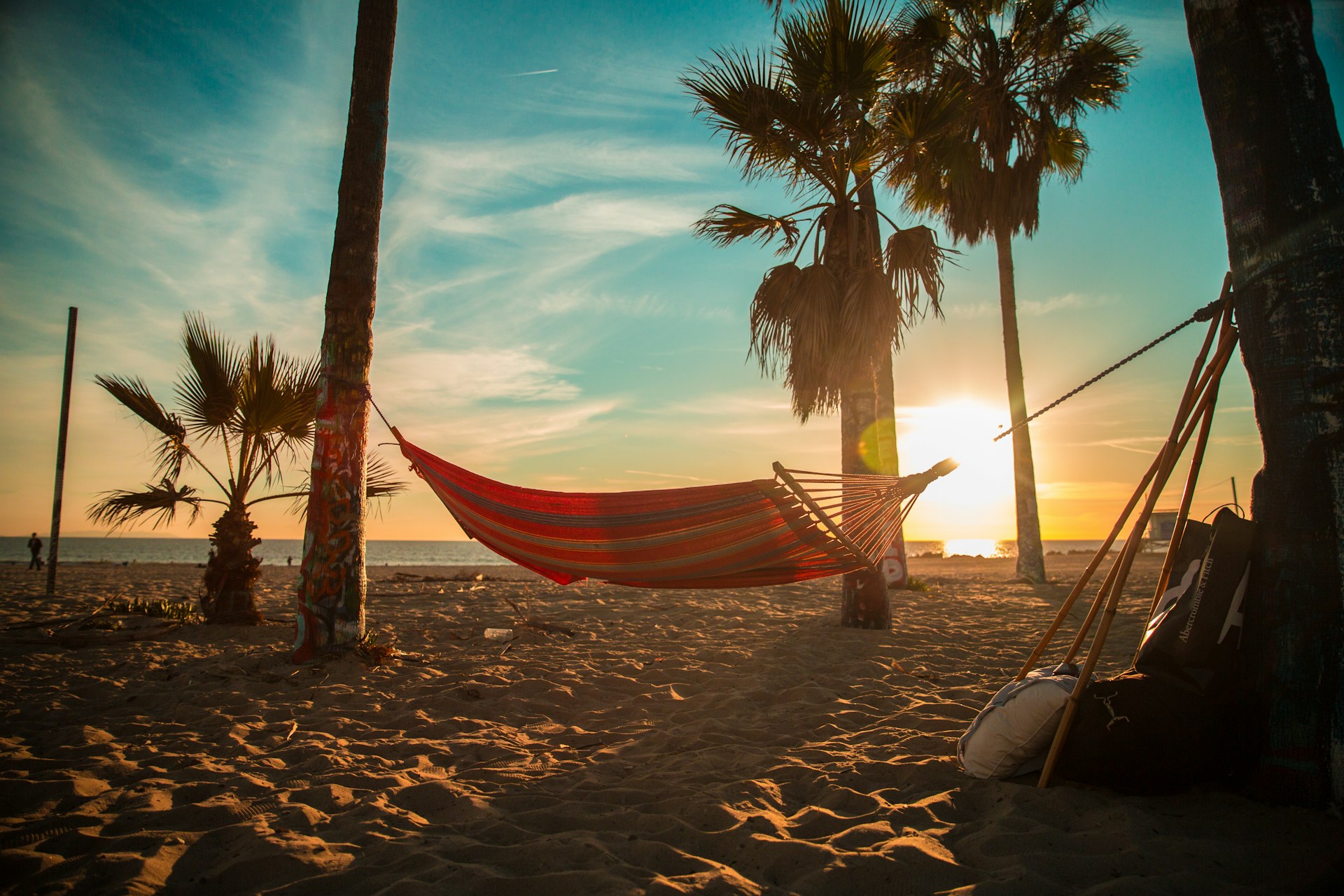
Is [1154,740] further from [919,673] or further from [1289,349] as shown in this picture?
[919,673]

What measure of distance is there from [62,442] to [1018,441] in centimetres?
1171

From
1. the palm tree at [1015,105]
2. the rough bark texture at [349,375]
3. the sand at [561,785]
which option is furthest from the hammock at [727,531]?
the palm tree at [1015,105]

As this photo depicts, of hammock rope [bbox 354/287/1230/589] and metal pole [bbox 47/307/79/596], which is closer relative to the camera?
hammock rope [bbox 354/287/1230/589]

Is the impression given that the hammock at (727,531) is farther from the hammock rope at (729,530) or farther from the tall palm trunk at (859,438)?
the tall palm trunk at (859,438)

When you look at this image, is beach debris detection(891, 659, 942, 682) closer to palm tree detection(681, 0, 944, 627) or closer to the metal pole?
palm tree detection(681, 0, 944, 627)

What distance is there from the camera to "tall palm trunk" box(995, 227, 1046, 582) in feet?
28.9

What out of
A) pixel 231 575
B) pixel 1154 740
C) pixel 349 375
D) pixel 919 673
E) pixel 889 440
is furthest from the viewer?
pixel 889 440

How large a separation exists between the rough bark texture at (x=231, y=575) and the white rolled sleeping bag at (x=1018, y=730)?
17.0ft

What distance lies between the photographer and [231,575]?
200 inches

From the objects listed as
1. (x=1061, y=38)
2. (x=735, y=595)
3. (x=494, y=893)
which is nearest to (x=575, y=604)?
(x=735, y=595)

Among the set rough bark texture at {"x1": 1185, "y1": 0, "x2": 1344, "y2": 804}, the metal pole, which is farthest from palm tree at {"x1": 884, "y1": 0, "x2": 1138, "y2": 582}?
the metal pole

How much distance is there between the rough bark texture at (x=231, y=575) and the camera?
5043mm

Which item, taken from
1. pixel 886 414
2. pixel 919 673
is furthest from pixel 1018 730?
pixel 886 414

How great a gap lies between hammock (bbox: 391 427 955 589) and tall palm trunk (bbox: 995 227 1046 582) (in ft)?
22.5
